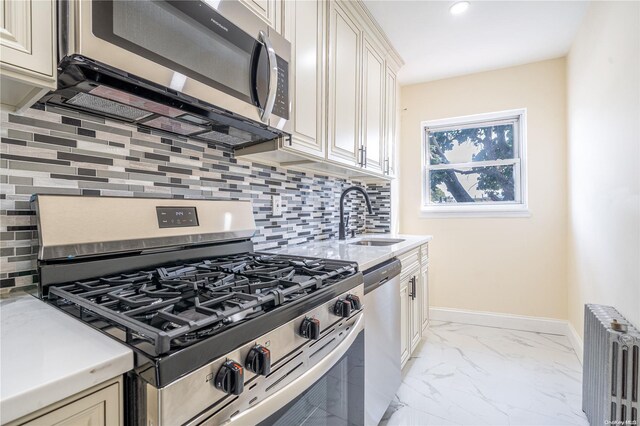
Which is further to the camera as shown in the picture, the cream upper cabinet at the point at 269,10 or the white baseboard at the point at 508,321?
the white baseboard at the point at 508,321

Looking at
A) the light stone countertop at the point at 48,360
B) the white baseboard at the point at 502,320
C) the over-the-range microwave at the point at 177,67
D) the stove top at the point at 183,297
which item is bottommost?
the white baseboard at the point at 502,320

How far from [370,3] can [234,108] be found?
1593 mm

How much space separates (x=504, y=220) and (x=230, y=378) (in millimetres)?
3231

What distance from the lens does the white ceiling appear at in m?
2.16

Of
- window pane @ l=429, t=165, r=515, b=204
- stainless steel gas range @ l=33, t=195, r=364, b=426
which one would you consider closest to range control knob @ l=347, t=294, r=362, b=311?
stainless steel gas range @ l=33, t=195, r=364, b=426

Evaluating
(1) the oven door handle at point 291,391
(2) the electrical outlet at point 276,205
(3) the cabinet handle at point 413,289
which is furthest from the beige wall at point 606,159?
(2) the electrical outlet at point 276,205

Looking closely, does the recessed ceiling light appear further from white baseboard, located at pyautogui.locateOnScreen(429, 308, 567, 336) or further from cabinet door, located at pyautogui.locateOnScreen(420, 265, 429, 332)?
white baseboard, located at pyautogui.locateOnScreen(429, 308, 567, 336)

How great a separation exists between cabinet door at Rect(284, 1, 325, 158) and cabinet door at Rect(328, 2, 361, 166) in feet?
0.37

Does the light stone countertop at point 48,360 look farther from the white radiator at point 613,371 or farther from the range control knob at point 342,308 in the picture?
the white radiator at point 613,371

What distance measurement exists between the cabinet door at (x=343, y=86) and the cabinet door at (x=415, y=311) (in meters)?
0.95

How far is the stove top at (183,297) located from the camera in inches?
22.3

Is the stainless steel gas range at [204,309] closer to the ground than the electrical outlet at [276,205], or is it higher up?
closer to the ground

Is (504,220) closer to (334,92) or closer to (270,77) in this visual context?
(334,92)

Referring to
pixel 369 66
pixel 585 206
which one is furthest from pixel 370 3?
Result: pixel 585 206
